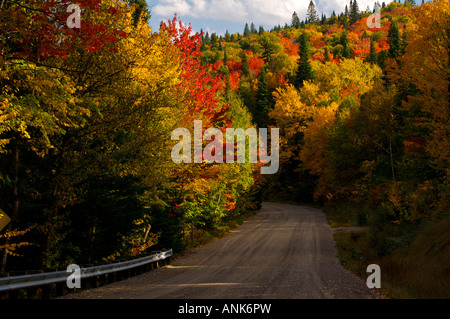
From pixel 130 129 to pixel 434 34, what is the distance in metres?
17.5

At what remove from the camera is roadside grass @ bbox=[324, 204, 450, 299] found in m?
9.83

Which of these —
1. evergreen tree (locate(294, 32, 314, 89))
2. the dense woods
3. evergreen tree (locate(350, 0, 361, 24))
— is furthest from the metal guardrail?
evergreen tree (locate(350, 0, 361, 24))

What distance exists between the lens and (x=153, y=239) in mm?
17906

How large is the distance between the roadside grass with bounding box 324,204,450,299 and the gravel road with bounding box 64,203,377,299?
2.52 ft

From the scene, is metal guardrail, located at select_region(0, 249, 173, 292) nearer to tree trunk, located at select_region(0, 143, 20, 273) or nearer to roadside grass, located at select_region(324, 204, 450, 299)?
tree trunk, located at select_region(0, 143, 20, 273)

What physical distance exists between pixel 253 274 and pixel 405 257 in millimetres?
6535

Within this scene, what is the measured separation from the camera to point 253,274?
520 inches

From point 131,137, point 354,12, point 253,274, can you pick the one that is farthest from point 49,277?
point 354,12

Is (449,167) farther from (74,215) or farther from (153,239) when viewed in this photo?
(74,215)

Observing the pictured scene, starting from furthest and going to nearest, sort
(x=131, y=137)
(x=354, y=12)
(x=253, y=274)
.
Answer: (x=354, y=12)
(x=253, y=274)
(x=131, y=137)

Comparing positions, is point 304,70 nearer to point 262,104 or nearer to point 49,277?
point 262,104

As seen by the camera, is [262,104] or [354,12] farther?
[354,12]
